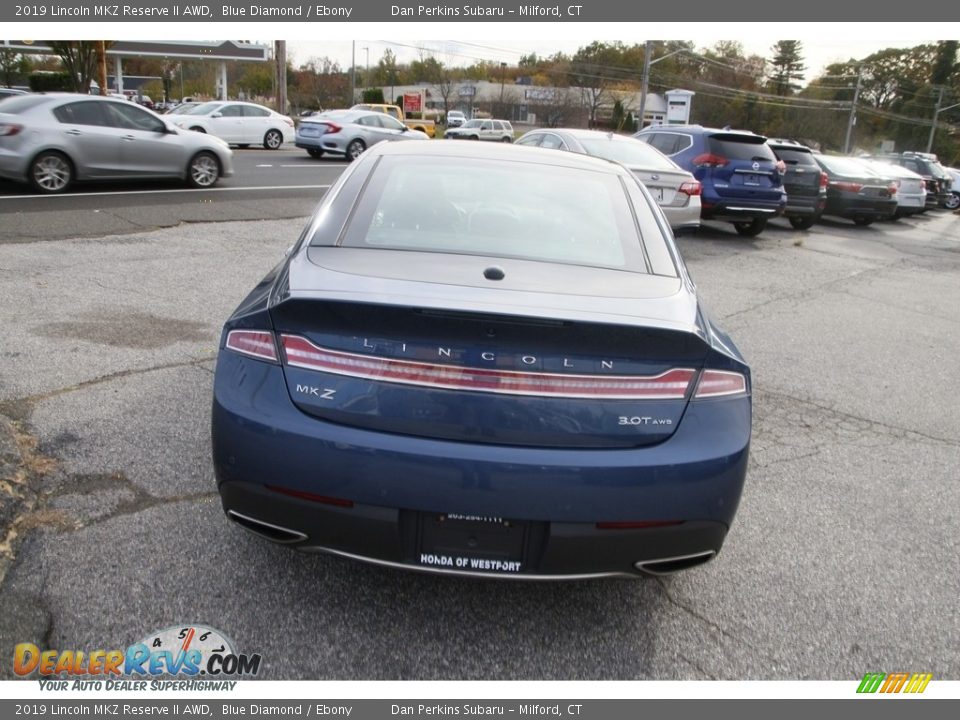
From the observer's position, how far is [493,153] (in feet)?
12.3

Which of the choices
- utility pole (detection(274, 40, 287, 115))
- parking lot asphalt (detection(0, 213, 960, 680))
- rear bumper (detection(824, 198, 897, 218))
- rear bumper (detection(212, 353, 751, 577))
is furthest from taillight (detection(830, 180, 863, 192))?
utility pole (detection(274, 40, 287, 115))

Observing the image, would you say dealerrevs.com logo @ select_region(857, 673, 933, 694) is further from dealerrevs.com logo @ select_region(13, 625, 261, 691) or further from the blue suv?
the blue suv

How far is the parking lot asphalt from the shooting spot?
8.36 ft

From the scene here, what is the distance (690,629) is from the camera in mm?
2730

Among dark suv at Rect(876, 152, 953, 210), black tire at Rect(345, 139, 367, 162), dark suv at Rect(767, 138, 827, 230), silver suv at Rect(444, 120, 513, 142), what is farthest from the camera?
silver suv at Rect(444, 120, 513, 142)

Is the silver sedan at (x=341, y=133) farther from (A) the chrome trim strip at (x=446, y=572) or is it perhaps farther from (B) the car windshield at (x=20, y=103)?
(A) the chrome trim strip at (x=446, y=572)

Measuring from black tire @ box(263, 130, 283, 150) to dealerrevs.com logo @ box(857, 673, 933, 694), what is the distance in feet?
83.0

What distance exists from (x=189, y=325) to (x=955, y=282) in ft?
35.4

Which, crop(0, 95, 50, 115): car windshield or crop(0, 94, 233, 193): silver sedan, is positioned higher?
crop(0, 95, 50, 115): car windshield

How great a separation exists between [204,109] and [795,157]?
58.0 feet

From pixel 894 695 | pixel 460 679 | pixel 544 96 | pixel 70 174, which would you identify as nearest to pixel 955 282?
pixel 894 695

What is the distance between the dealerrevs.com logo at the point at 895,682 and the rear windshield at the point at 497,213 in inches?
63.8

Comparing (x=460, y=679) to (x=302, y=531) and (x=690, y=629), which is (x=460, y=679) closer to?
(x=302, y=531)

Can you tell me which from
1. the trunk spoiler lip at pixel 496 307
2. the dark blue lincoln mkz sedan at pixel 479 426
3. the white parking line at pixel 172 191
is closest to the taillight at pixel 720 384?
the dark blue lincoln mkz sedan at pixel 479 426
